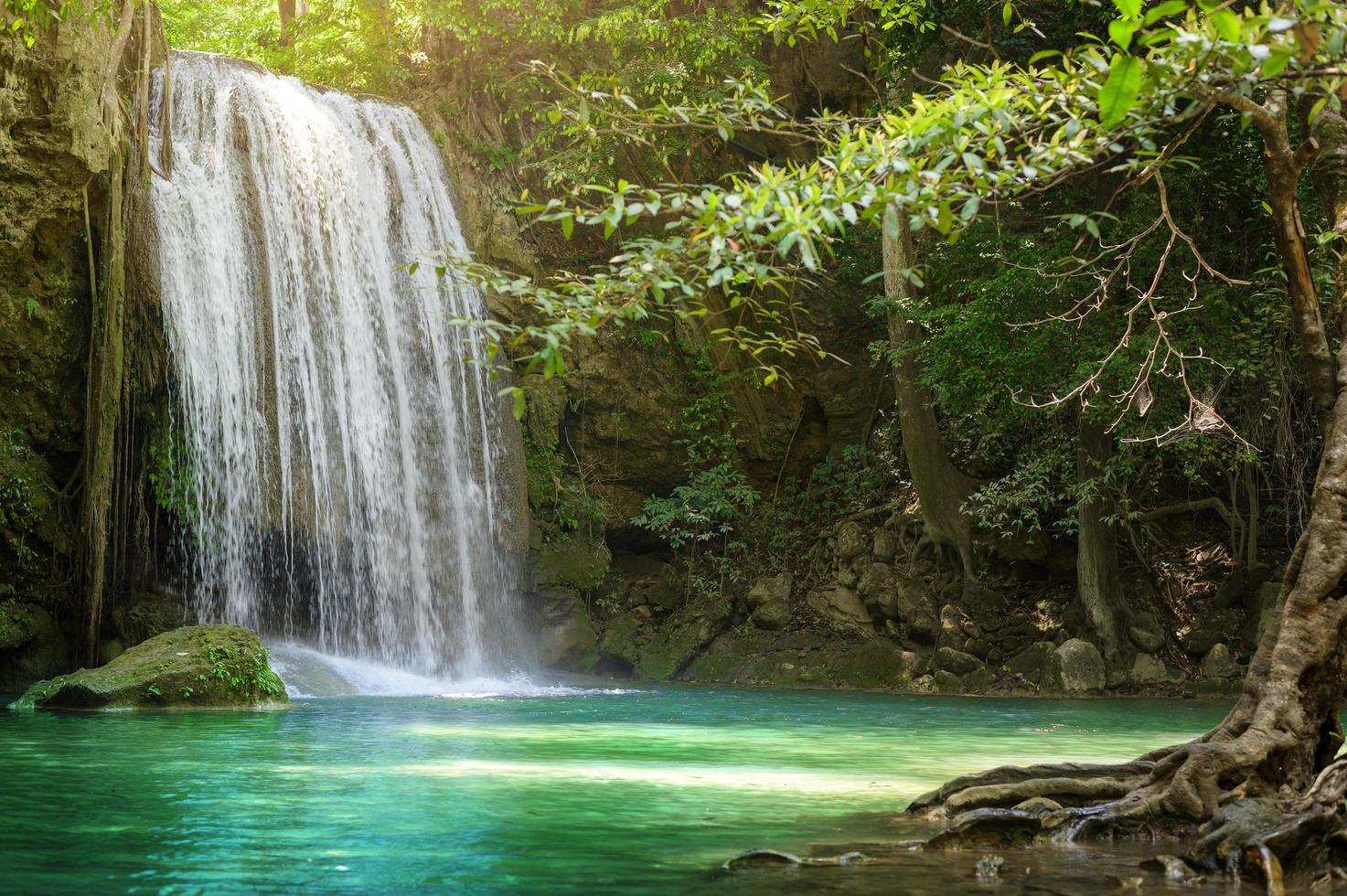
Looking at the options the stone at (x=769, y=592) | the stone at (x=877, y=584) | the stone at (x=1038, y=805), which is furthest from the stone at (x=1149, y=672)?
the stone at (x=1038, y=805)

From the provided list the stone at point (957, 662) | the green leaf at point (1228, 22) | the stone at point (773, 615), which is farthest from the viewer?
the stone at point (773, 615)

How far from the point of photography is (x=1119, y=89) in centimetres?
312

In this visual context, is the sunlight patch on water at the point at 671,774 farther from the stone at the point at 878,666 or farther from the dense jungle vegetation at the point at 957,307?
the stone at the point at 878,666

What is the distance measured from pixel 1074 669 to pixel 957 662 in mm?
1438

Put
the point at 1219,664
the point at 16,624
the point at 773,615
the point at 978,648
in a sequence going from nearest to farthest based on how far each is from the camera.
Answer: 1. the point at 16,624
2. the point at 1219,664
3. the point at 978,648
4. the point at 773,615

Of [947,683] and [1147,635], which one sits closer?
[1147,635]

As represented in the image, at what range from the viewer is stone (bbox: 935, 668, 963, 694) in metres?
15.2

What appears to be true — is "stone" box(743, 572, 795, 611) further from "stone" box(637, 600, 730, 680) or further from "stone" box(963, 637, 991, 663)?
"stone" box(963, 637, 991, 663)

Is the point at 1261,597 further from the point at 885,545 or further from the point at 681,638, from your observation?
the point at 681,638

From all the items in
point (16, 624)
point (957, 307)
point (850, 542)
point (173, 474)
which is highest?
point (957, 307)

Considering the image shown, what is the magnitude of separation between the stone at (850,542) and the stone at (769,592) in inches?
32.9

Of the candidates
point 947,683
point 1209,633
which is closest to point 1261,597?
point 1209,633

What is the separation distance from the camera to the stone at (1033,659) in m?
14.9

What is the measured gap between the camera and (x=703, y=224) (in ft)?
13.2
